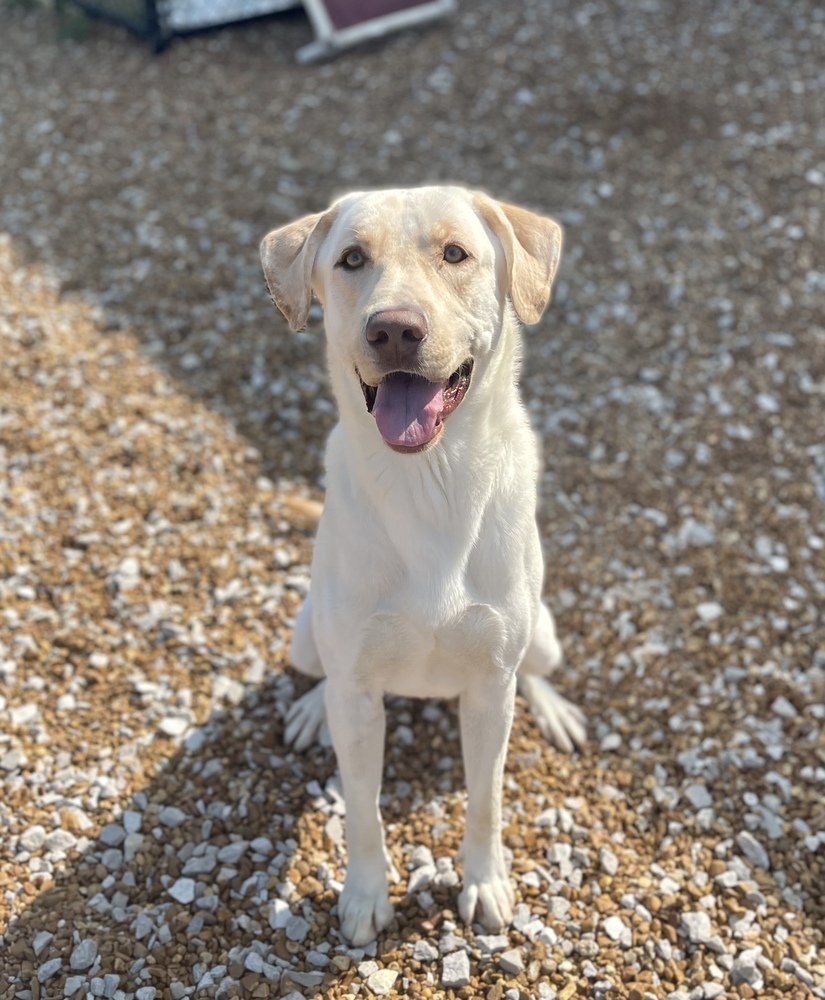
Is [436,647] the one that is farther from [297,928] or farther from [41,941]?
[41,941]

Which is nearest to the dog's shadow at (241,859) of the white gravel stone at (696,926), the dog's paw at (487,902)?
the dog's paw at (487,902)

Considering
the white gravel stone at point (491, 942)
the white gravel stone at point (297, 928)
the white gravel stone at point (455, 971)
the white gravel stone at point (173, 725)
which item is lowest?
the white gravel stone at point (491, 942)

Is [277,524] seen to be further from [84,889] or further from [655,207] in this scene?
[655,207]

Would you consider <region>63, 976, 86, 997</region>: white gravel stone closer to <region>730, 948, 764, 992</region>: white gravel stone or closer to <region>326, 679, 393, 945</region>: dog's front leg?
<region>326, 679, 393, 945</region>: dog's front leg

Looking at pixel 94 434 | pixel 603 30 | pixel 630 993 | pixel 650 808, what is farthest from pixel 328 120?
pixel 630 993

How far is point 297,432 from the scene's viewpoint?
16.0ft

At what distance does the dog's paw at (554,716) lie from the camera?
3.59 meters

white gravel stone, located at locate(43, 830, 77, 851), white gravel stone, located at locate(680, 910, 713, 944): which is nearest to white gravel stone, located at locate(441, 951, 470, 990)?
white gravel stone, located at locate(680, 910, 713, 944)

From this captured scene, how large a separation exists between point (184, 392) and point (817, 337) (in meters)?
3.52

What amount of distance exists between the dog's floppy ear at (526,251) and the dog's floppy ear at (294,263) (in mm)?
452

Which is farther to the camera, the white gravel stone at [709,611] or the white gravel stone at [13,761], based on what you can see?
the white gravel stone at [709,611]

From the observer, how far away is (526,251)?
8.07 ft

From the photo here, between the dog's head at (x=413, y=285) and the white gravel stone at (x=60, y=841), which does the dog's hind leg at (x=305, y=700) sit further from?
the dog's head at (x=413, y=285)

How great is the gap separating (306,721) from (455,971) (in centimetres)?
105
